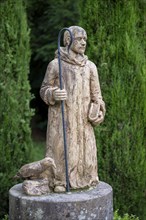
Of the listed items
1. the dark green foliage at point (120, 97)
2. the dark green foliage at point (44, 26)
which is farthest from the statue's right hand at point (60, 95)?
the dark green foliage at point (44, 26)

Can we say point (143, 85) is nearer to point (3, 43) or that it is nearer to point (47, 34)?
point (3, 43)

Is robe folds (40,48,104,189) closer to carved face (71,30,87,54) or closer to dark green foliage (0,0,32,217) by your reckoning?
carved face (71,30,87,54)

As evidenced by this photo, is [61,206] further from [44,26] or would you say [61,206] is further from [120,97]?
[44,26]

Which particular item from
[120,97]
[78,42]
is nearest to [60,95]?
[78,42]

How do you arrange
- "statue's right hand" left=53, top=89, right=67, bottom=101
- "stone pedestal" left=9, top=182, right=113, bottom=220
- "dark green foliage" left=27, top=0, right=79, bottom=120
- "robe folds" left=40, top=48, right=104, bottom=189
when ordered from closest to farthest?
"stone pedestal" left=9, top=182, right=113, bottom=220
"statue's right hand" left=53, top=89, right=67, bottom=101
"robe folds" left=40, top=48, right=104, bottom=189
"dark green foliage" left=27, top=0, right=79, bottom=120

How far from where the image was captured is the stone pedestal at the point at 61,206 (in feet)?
16.6

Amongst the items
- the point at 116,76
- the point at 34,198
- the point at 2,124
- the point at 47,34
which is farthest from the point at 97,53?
the point at 47,34

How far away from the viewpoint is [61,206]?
506cm

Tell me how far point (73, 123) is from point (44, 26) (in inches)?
365

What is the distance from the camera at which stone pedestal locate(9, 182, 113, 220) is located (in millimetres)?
5074

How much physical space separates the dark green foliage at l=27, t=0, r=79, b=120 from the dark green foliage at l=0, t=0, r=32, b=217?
4.74 m

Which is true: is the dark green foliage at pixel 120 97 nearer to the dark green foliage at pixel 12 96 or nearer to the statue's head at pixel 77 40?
the dark green foliage at pixel 12 96

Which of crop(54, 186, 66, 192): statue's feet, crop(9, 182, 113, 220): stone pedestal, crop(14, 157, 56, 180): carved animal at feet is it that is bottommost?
crop(9, 182, 113, 220): stone pedestal

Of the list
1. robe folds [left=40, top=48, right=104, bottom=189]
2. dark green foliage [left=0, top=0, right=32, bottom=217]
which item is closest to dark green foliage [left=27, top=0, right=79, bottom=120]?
dark green foliage [left=0, top=0, right=32, bottom=217]
